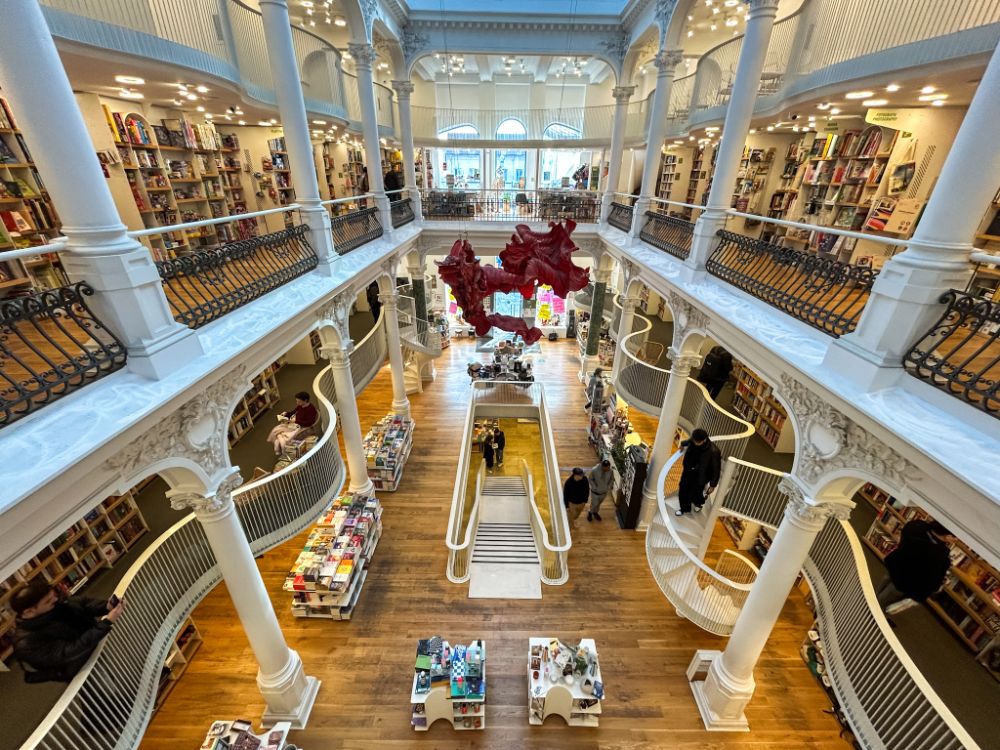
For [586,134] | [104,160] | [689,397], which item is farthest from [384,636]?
[586,134]

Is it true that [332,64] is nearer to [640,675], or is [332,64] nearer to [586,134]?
[586,134]

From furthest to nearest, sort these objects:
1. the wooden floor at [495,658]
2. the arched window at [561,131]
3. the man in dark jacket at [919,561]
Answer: the arched window at [561,131], the wooden floor at [495,658], the man in dark jacket at [919,561]

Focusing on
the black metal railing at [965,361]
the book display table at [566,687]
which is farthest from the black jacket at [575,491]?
the black metal railing at [965,361]

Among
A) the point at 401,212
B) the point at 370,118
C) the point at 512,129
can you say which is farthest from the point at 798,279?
the point at 512,129

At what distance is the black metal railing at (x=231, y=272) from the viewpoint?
3.25 metres

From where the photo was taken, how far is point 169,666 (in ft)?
15.8

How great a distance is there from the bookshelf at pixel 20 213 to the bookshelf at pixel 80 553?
7.87ft

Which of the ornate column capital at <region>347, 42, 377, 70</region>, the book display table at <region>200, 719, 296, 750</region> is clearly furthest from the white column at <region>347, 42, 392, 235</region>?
the book display table at <region>200, 719, 296, 750</region>

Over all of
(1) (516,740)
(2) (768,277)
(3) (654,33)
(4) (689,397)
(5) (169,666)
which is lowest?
(1) (516,740)

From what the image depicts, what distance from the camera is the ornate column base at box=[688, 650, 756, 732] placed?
14.6 ft

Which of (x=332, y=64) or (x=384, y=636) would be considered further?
(x=332, y=64)

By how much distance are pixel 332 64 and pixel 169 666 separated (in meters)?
9.56

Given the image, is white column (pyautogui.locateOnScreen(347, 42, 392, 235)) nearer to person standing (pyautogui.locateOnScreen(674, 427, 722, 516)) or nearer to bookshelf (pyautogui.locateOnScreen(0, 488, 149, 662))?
bookshelf (pyautogui.locateOnScreen(0, 488, 149, 662))

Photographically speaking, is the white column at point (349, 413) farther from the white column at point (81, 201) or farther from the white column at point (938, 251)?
the white column at point (938, 251)
